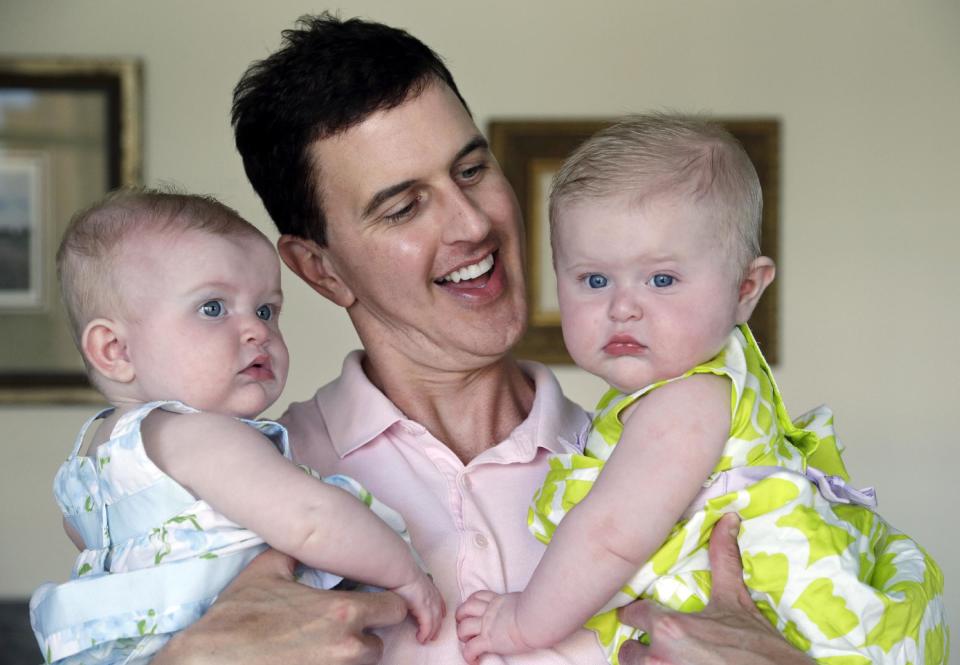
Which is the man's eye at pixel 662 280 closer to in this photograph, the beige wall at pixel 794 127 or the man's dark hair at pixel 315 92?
the man's dark hair at pixel 315 92

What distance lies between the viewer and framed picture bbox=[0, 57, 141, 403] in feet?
13.2

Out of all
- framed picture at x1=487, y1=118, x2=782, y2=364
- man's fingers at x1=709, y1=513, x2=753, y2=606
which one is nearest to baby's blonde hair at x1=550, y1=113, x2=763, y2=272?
man's fingers at x1=709, y1=513, x2=753, y2=606

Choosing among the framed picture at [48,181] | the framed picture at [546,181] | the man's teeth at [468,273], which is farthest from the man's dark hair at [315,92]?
the framed picture at [48,181]

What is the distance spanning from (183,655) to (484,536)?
49cm

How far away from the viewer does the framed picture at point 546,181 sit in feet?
13.2

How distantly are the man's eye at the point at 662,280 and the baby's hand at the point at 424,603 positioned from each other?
521 millimetres

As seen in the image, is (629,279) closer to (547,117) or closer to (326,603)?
(326,603)

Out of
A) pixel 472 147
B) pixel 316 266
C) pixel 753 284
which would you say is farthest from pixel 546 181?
pixel 753 284

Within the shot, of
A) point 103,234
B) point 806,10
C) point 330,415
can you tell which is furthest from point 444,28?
point 103,234

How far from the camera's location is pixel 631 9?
4.08m

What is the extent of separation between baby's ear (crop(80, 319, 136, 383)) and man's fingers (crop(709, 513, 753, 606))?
81 centimetres

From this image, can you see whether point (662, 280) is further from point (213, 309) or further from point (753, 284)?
point (213, 309)

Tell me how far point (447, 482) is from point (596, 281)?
498mm

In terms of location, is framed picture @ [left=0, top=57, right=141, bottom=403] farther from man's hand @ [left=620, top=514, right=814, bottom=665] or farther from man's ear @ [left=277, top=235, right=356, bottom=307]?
man's hand @ [left=620, top=514, right=814, bottom=665]
